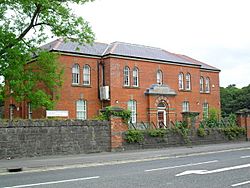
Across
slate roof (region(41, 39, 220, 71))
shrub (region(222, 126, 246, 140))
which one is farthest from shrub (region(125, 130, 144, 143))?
slate roof (region(41, 39, 220, 71))

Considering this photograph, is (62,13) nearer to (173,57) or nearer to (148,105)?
(148,105)

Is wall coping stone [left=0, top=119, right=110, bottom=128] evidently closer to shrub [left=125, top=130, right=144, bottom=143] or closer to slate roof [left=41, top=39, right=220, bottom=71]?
shrub [left=125, top=130, right=144, bottom=143]

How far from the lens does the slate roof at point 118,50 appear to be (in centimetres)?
3741

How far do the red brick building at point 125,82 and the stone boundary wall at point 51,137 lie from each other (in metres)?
14.5

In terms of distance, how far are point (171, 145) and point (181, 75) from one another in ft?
68.0

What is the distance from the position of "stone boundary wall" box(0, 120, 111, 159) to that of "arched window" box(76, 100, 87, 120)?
609 inches

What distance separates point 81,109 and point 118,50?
289 inches

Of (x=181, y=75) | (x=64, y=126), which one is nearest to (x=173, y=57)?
(x=181, y=75)

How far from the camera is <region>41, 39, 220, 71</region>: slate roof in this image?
37.4 metres

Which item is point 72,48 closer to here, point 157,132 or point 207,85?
point 157,132

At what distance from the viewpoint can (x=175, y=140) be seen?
2622 cm

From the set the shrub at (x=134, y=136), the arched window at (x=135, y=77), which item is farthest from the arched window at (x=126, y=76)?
the shrub at (x=134, y=136)

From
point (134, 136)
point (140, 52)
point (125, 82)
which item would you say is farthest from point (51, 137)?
point (140, 52)

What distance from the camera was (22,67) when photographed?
85.0 ft
